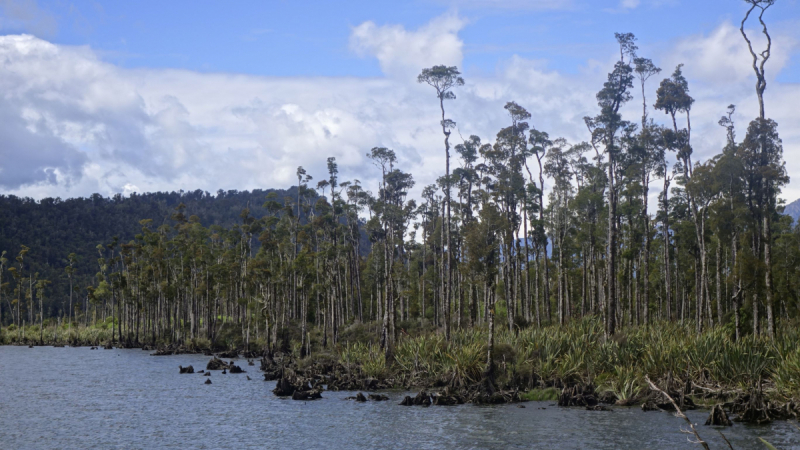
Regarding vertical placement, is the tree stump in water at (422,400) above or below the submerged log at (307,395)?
above

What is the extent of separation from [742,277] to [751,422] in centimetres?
1587

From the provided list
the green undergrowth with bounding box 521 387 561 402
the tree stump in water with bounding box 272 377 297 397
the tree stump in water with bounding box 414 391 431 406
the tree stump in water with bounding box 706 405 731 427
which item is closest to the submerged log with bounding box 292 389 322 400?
the tree stump in water with bounding box 272 377 297 397

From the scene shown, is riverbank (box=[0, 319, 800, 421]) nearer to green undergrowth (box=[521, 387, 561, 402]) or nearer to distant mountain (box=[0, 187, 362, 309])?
green undergrowth (box=[521, 387, 561, 402])

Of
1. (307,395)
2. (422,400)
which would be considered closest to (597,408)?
(422,400)

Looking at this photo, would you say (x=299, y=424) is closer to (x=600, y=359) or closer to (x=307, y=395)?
(x=307, y=395)

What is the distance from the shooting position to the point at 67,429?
30.0 meters

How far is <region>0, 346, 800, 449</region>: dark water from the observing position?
78.7ft

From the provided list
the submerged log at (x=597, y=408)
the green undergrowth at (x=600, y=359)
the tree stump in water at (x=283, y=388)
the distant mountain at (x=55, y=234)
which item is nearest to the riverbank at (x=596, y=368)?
the green undergrowth at (x=600, y=359)

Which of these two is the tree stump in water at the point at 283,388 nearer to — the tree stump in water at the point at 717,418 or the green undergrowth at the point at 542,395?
the green undergrowth at the point at 542,395

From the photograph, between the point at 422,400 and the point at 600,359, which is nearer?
the point at 422,400

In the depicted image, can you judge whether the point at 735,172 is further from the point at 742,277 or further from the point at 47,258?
the point at 47,258

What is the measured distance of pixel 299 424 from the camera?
29891 millimetres

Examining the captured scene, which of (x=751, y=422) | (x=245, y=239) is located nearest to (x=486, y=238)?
(x=751, y=422)

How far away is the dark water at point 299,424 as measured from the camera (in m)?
24.0
